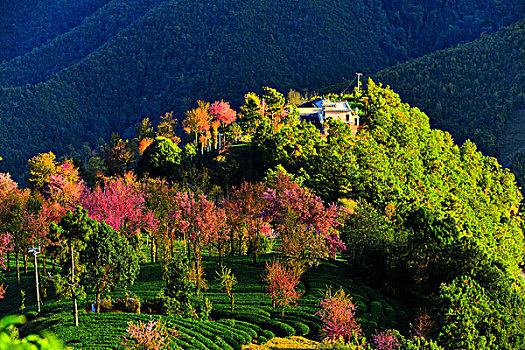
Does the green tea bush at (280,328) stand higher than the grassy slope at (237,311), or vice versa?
the grassy slope at (237,311)

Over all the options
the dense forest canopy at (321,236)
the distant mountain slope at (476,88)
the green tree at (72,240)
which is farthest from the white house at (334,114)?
the distant mountain slope at (476,88)

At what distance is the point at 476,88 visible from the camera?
174 m

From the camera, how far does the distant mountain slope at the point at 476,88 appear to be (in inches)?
6432

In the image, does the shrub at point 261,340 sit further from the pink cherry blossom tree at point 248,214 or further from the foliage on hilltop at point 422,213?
the pink cherry blossom tree at point 248,214

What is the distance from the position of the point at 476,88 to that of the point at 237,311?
157m

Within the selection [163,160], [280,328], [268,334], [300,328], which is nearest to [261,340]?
[268,334]

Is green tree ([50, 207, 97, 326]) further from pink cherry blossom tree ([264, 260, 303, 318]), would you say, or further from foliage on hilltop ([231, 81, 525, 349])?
foliage on hilltop ([231, 81, 525, 349])

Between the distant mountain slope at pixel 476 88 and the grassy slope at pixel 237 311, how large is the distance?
408ft

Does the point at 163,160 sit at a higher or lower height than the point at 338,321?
higher

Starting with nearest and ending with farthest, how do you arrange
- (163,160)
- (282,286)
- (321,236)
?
(282,286) → (321,236) → (163,160)

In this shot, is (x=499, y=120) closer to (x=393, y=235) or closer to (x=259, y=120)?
(x=259, y=120)

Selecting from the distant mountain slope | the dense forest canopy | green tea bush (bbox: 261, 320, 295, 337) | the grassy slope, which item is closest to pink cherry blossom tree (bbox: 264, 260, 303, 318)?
the dense forest canopy

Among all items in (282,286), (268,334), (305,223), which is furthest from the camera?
(305,223)

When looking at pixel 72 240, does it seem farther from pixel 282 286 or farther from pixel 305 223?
pixel 305 223
